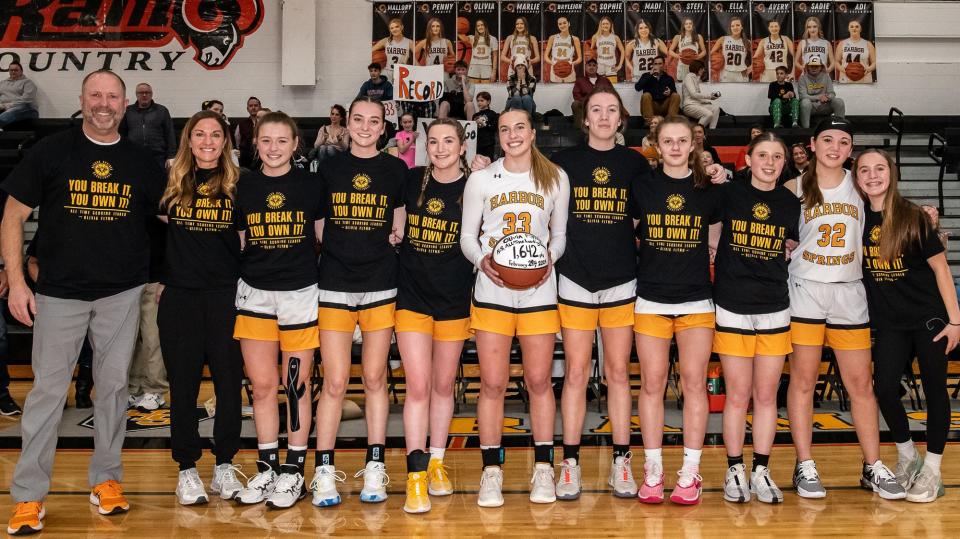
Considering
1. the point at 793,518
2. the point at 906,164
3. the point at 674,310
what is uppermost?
the point at 906,164

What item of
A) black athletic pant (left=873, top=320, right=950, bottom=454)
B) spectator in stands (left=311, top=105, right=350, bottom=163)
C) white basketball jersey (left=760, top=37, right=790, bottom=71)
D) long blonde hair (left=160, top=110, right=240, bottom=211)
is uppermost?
white basketball jersey (left=760, top=37, right=790, bottom=71)

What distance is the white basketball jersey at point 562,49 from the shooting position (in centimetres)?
1369

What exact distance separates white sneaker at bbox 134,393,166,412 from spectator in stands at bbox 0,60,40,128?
27.9 ft

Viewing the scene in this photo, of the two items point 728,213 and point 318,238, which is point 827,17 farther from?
point 318,238

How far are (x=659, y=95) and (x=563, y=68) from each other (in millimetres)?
1893

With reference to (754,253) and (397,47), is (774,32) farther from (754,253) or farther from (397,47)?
(754,253)

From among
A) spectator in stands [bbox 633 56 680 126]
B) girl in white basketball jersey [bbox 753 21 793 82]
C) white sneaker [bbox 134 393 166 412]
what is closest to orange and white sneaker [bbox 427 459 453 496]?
white sneaker [bbox 134 393 166 412]

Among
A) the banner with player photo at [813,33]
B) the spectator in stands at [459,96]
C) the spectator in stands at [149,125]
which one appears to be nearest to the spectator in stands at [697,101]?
the banner with player photo at [813,33]

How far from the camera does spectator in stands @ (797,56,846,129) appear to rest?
12906 millimetres

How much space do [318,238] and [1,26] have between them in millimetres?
12409

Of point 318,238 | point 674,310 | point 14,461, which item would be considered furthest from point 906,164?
point 14,461

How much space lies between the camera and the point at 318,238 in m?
4.22

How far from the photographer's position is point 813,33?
13.7 meters

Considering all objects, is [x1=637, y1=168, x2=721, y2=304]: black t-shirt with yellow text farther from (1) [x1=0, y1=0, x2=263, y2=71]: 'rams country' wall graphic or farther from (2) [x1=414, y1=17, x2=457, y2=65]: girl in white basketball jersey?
(1) [x1=0, y1=0, x2=263, y2=71]: 'rams country' wall graphic
